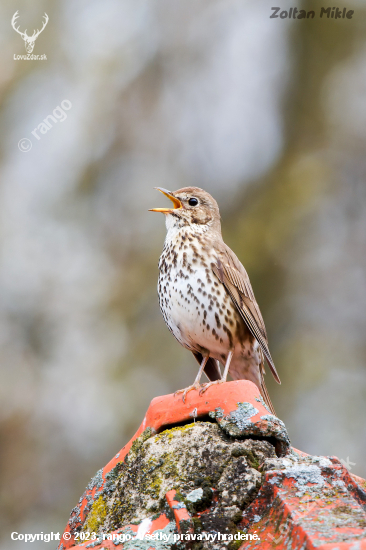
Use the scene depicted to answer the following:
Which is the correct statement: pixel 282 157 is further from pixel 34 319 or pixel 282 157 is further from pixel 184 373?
pixel 34 319

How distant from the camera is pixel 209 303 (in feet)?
15.5

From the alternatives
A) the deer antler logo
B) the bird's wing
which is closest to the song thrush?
the bird's wing

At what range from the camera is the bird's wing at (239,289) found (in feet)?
15.8

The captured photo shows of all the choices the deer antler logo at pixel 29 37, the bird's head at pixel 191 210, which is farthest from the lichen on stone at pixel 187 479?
the deer antler logo at pixel 29 37

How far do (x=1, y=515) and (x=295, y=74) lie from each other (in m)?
8.37

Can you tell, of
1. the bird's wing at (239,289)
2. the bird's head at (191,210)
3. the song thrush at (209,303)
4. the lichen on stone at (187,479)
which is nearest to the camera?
the lichen on stone at (187,479)

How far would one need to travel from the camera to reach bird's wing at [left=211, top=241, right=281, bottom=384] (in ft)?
15.8

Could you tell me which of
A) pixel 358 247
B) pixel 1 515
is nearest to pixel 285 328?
pixel 358 247

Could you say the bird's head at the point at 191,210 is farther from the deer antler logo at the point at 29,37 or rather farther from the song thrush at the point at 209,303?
the deer antler logo at the point at 29,37

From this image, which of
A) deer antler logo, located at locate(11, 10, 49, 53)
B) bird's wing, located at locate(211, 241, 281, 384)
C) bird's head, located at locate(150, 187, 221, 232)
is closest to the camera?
bird's wing, located at locate(211, 241, 281, 384)

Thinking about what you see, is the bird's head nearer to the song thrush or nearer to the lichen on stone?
the song thrush

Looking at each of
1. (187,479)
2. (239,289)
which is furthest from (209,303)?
(187,479)

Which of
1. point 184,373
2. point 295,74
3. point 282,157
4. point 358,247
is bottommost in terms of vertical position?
point 184,373

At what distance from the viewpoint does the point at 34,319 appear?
414 inches
